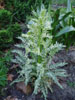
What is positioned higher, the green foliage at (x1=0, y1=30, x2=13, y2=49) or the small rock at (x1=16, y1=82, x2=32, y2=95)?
the green foliage at (x1=0, y1=30, x2=13, y2=49)

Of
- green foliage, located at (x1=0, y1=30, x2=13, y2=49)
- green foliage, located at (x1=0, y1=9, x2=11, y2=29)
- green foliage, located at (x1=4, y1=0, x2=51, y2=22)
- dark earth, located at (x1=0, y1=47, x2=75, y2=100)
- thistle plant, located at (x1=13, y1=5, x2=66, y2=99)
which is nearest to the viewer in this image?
thistle plant, located at (x1=13, y1=5, x2=66, y2=99)

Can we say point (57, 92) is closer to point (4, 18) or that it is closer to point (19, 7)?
point (4, 18)

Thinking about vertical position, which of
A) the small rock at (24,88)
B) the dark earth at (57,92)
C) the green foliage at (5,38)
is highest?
the green foliage at (5,38)

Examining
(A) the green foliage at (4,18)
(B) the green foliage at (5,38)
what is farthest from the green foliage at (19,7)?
(B) the green foliage at (5,38)

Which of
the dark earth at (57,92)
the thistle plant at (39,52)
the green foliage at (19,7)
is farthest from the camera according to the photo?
the green foliage at (19,7)

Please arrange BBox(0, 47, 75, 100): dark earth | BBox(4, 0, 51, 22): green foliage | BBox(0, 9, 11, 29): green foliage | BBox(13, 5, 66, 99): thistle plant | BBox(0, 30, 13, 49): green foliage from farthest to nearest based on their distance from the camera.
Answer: BBox(4, 0, 51, 22): green foliage, BBox(0, 9, 11, 29): green foliage, BBox(0, 30, 13, 49): green foliage, BBox(0, 47, 75, 100): dark earth, BBox(13, 5, 66, 99): thistle plant

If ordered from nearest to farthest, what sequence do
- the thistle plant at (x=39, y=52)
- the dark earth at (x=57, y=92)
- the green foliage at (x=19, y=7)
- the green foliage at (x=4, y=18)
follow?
the thistle plant at (x=39, y=52) < the dark earth at (x=57, y=92) < the green foliage at (x=4, y=18) < the green foliage at (x=19, y=7)

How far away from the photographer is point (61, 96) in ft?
6.71

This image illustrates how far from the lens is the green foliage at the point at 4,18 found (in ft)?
8.39

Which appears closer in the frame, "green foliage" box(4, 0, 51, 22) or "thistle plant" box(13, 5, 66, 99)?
"thistle plant" box(13, 5, 66, 99)

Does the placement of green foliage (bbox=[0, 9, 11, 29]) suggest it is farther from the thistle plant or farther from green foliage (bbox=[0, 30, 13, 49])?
the thistle plant

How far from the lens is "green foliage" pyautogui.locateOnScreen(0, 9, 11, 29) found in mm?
2559

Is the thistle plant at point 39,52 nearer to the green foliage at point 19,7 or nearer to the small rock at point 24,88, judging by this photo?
the small rock at point 24,88

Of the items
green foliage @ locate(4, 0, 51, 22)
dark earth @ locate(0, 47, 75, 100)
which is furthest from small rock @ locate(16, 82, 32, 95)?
green foliage @ locate(4, 0, 51, 22)
